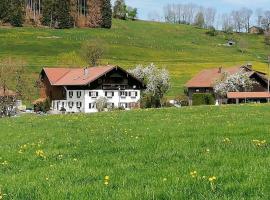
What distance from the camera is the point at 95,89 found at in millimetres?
103750

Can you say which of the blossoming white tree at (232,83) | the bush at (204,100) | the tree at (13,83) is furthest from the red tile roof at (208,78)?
the tree at (13,83)

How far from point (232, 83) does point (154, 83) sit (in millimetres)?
19356

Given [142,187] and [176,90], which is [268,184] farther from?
[176,90]

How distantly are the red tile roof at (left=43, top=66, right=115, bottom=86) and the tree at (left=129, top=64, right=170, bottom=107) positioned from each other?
10701mm

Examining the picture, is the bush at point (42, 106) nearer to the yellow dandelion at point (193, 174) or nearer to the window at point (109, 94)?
the window at point (109, 94)

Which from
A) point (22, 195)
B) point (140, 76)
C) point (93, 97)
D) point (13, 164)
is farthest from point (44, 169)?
point (140, 76)

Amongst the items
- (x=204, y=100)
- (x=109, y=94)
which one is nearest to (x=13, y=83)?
(x=109, y=94)

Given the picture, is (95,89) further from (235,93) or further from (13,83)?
(235,93)

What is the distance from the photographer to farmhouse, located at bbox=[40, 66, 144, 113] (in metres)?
103

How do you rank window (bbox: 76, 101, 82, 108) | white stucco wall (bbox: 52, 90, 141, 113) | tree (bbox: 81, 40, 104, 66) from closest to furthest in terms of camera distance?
white stucco wall (bbox: 52, 90, 141, 113) → window (bbox: 76, 101, 82, 108) → tree (bbox: 81, 40, 104, 66)

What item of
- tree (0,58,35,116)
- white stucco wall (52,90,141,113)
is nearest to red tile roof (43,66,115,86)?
white stucco wall (52,90,141,113)

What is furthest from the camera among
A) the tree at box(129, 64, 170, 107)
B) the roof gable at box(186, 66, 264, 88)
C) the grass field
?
the roof gable at box(186, 66, 264, 88)

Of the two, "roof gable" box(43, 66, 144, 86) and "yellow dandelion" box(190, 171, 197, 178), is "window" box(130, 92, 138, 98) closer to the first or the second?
"roof gable" box(43, 66, 144, 86)

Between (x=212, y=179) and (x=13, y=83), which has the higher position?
(x=13, y=83)
